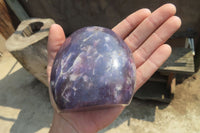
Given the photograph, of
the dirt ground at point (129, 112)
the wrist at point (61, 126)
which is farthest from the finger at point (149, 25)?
the dirt ground at point (129, 112)

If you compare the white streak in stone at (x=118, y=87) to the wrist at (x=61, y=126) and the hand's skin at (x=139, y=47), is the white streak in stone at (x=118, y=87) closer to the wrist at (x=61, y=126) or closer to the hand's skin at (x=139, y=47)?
the hand's skin at (x=139, y=47)

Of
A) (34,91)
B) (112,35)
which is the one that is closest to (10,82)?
(34,91)

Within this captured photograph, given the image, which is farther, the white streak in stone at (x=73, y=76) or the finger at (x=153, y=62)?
the finger at (x=153, y=62)

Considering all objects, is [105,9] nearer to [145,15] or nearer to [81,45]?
[145,15]

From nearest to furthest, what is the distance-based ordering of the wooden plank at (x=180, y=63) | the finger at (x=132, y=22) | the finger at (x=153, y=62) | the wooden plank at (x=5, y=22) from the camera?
1. the finger at (x=153, y=62)
2. the finger at (x=132, y=22)
3. the wooden plank at (x=180, y=63)
4. the wooden plank at (x=5, y=22)

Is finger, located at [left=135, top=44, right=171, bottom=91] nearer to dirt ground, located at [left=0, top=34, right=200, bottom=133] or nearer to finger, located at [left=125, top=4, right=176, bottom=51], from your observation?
finger, located at [left=125, top=4, right=176, bottom=51]

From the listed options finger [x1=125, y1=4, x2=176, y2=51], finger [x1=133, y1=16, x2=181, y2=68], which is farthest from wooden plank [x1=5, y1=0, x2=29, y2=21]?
finger [x1=133, y1=16, x2=181, y2=68]
